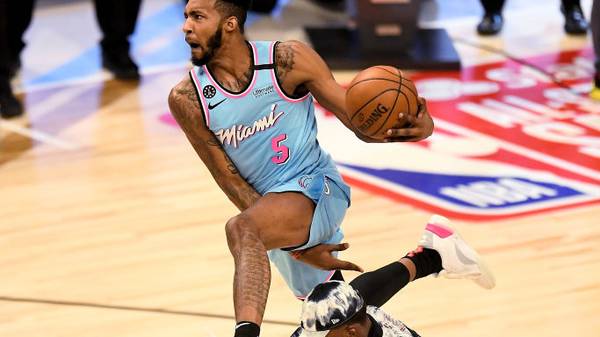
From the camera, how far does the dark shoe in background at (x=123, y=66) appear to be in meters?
8.73

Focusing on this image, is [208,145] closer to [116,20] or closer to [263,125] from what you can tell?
[263,125]

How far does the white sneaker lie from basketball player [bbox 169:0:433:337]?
22.9 inches

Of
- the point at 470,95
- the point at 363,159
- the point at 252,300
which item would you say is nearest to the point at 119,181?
the point at 363,159

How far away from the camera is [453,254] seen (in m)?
4.86

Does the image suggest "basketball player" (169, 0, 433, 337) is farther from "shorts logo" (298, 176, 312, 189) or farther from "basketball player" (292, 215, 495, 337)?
"basketball player" (292, 215, 495, 337)

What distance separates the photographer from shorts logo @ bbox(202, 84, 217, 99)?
4328 millimetres

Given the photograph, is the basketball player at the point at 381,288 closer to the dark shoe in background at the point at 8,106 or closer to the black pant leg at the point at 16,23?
the dark shoe in background at the point at 8,106

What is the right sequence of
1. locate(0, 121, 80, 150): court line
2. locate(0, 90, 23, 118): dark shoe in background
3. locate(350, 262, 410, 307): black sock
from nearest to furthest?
locate(350, 262, 410, 307): black sock → locate(0, 121, 80, 150): court line → locate(0, 90, 23, 118): dark shoe in background

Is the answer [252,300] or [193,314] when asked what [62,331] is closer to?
[193,314]

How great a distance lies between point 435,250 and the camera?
16.0 ft

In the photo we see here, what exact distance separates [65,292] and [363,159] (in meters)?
2.24

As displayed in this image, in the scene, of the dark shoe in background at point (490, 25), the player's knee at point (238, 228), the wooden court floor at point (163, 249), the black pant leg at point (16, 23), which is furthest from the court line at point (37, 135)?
the player's knee at point (238, 228)

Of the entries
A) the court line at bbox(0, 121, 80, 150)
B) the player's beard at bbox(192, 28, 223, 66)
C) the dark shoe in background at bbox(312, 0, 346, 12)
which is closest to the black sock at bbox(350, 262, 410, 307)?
the player's beard at bbox(192, 28, 223, 66)

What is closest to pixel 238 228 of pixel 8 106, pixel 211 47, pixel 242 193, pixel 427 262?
pixel 242 193
